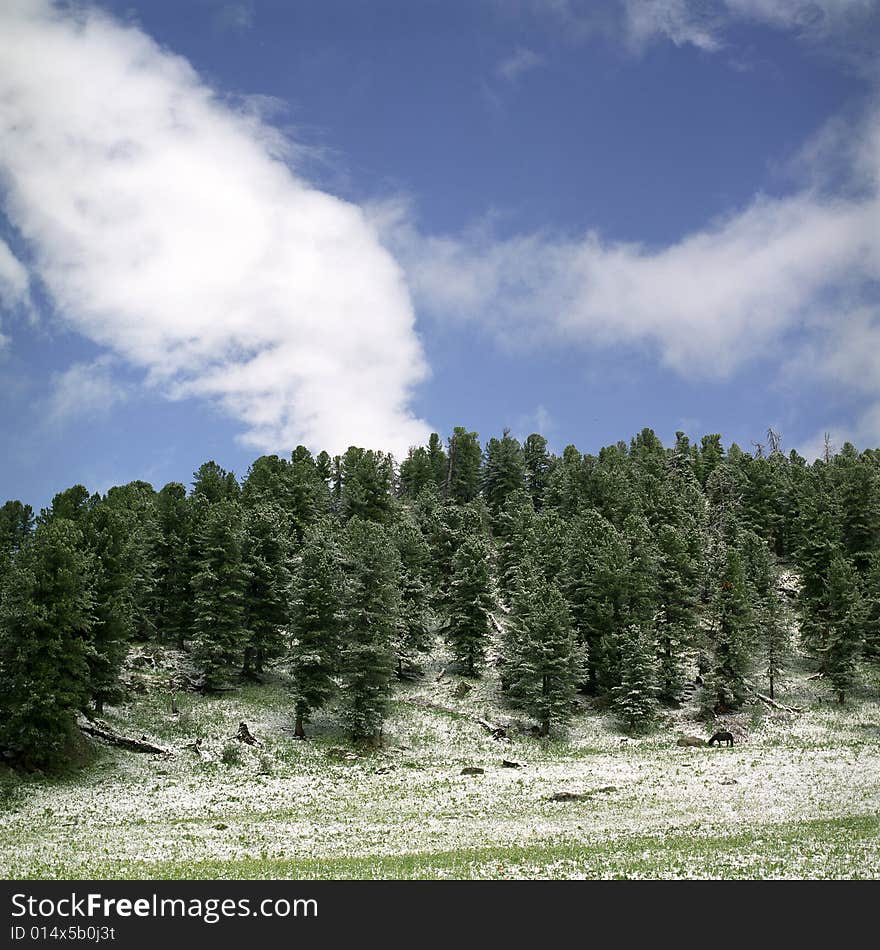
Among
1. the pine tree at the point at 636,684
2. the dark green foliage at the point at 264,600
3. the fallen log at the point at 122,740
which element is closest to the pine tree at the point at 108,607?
the fallen log at the point at 122,740

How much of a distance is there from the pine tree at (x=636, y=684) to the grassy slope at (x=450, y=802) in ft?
6.07

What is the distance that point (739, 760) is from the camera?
46094mm

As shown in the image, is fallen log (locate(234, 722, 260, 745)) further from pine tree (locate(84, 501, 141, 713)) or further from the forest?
pine tree (locate(84, 501, 141, 713))

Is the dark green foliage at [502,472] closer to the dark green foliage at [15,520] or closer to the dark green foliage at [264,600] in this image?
the dark green foliage at [264,600]

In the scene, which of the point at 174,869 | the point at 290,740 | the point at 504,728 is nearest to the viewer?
the point at 174,869

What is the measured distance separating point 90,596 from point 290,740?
17.3m

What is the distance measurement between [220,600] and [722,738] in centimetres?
4234

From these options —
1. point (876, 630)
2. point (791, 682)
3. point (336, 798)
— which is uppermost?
point (876, 630)

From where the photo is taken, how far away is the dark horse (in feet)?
169

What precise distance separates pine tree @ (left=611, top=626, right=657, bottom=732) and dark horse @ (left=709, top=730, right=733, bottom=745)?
6.19 metres

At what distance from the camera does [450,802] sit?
37062 millimetres

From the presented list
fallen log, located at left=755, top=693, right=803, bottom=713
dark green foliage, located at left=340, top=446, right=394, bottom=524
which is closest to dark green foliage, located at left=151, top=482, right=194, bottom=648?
dark green foliage, located at left=340, top=446, right=394, bottom=524

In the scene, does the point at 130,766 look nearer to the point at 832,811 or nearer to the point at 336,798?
the point at 336,798

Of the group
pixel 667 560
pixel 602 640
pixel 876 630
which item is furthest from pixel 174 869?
pixel 876 630
